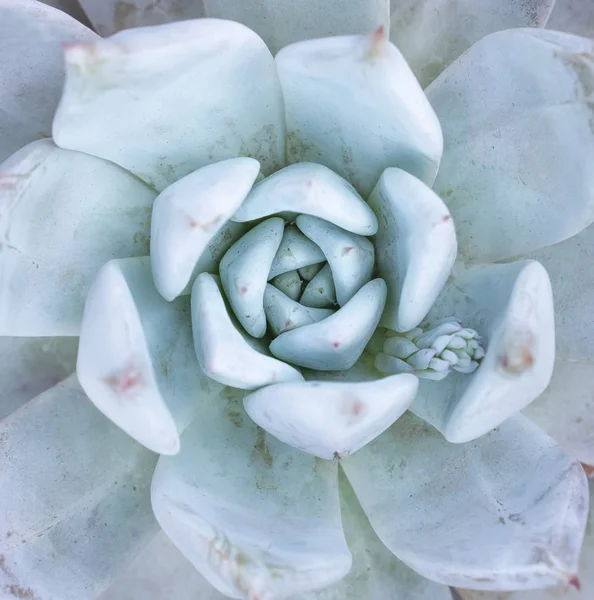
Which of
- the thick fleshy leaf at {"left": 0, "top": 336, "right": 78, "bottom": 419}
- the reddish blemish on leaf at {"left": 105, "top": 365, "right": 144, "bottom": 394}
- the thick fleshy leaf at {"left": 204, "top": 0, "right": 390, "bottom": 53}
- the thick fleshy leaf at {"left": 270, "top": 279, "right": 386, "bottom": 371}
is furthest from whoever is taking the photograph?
the thick fleshy leaf at {"left": 0, "top": 336, "right": 78, "bottom": 419}

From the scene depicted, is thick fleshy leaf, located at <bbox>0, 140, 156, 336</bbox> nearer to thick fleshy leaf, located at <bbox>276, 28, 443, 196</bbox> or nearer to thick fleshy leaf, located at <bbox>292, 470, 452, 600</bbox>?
thick fleshy leaf, located at <bbox>276, 28, 443, 196</bbox>

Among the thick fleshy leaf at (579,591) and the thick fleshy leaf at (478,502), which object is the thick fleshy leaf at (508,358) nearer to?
the thick fleshy leaf at (478,502)

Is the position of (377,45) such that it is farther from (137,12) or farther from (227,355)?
(137,12)

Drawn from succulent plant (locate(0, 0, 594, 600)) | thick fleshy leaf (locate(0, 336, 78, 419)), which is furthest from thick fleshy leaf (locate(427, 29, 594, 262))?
thick fleshy leaf (locate(0, 336, 78, 419))

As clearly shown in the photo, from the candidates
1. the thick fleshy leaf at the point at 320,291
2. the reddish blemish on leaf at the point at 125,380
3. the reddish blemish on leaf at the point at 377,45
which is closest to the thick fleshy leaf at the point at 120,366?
the reddish blemish on leaf at the point at 125,380

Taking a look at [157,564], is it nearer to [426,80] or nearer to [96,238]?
[96,238]

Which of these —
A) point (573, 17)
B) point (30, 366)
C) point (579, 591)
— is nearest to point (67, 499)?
point (30, 366)
